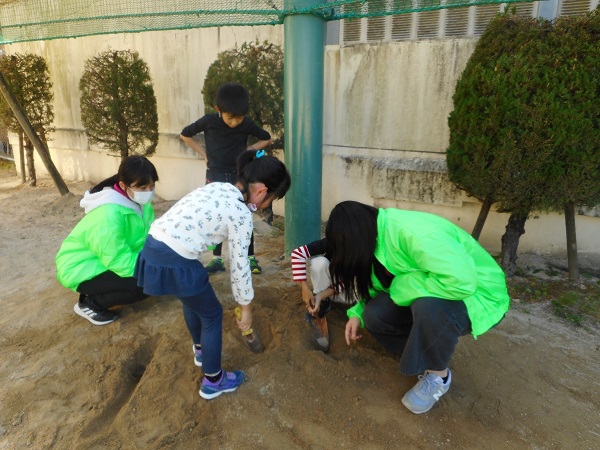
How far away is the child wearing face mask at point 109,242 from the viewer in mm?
2881

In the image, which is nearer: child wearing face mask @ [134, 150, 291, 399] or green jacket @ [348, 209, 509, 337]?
green jacket @ [348, 209, 509, 337]

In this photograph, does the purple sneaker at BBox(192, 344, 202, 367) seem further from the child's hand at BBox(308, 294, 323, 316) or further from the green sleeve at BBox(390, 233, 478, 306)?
the green sleeve at BBox(390, 233, 478, 306)

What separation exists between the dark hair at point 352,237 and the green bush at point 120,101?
498cm

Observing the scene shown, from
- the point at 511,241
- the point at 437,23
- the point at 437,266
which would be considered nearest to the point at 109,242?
the point at 437,266

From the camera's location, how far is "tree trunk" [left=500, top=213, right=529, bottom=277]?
3730 millimetres

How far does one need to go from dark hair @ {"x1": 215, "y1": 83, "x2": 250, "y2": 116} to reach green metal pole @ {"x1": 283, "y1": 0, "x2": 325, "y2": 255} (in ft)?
1.26

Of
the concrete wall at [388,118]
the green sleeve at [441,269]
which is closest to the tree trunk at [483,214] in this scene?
the concrete wall at [388,118]

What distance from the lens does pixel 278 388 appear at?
236cm

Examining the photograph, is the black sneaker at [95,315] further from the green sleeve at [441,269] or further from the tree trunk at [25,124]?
the tree trunk at [25,124]

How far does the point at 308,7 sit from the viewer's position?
3295 mm

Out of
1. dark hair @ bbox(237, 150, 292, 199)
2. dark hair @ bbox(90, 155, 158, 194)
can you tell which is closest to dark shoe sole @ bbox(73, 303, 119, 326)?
dark hair @ bbox(90, 155, 158, 194)

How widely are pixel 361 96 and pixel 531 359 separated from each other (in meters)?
3.11

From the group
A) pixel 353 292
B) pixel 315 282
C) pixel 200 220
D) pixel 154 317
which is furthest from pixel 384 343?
pixel 154 317

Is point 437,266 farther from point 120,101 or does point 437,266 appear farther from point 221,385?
point 120,101
